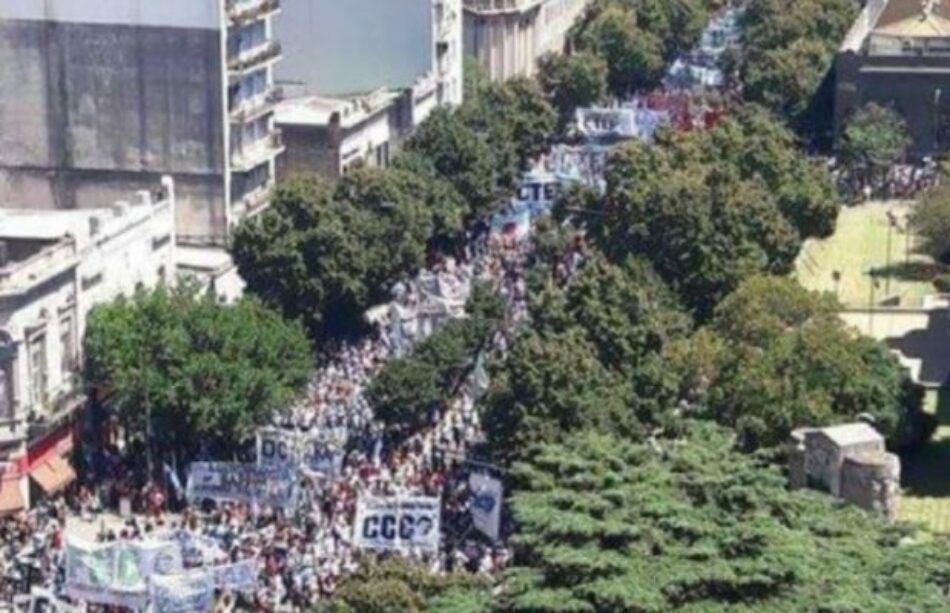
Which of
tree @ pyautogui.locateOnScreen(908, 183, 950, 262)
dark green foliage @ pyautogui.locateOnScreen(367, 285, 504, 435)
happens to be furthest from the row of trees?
tree @ pyautogui.locateOnScreen(908, 183, 950, 262)

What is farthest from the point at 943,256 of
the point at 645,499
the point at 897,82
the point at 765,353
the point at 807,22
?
the point at 645,499

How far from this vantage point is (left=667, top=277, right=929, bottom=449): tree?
6738 cm

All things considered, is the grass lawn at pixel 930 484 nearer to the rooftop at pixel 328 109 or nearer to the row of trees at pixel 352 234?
the row of trees at pixel 352 234

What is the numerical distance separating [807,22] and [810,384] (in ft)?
216

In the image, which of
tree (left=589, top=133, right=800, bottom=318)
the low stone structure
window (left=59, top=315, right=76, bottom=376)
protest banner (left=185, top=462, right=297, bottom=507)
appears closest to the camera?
the low stone structure

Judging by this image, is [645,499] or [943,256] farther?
[943,256]

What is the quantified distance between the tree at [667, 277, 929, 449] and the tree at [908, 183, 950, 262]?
22.7 metres

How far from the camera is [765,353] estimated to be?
69812 mm

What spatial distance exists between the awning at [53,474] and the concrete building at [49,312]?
1.1 inches

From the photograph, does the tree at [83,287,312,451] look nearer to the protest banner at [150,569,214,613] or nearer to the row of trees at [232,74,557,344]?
the row of trees at [232,74,557,344]

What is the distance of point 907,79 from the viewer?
11681 cm

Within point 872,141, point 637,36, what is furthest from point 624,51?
point 872,141

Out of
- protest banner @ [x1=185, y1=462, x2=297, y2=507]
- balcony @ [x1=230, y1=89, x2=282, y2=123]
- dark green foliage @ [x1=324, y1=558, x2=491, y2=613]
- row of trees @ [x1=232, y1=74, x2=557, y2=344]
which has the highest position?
balcony @ [x1=230, y1=89, x2=282, y2=123]

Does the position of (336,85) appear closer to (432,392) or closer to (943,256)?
(943,256)
